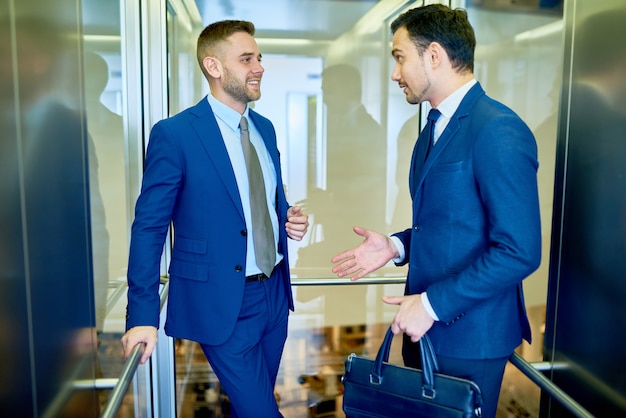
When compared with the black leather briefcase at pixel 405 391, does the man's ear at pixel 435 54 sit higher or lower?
higher

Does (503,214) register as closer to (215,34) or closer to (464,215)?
(464,215)

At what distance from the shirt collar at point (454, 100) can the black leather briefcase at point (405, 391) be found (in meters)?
0.64

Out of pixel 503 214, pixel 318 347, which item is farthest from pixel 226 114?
pixel 318 347

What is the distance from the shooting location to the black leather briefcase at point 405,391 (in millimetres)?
1420

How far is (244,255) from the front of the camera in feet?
6.63

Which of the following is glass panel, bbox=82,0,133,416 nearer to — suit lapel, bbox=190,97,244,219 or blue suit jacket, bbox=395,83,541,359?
suit lapel, bbox=190,97,244,219

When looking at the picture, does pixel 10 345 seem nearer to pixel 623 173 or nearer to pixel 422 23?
pixel 422 23

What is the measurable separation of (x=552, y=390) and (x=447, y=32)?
3.34ft

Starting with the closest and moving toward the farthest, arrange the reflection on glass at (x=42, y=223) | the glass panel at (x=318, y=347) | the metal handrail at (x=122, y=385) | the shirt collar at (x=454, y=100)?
the reflection on glass at (x=42, y=223)
the metal handrail at (x=122, y=385)
the shirt collar at (x=454, y=100)
the glass panel at (x=318, y=347)

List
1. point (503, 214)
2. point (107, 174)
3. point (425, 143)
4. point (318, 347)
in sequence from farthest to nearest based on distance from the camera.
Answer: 1. point (318, 347)
2. point (107, 174)
3. point (425, 143)
4. point (503, 214)

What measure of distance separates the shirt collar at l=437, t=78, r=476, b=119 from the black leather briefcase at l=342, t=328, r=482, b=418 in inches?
25.1

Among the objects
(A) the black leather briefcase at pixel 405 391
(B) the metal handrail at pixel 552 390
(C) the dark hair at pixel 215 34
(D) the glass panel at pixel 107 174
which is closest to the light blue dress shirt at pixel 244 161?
(C) the dark hair at pixel 215 34

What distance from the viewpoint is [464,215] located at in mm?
1520

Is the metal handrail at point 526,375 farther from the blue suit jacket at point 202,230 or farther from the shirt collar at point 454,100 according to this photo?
the shirt collar at point 454,100
